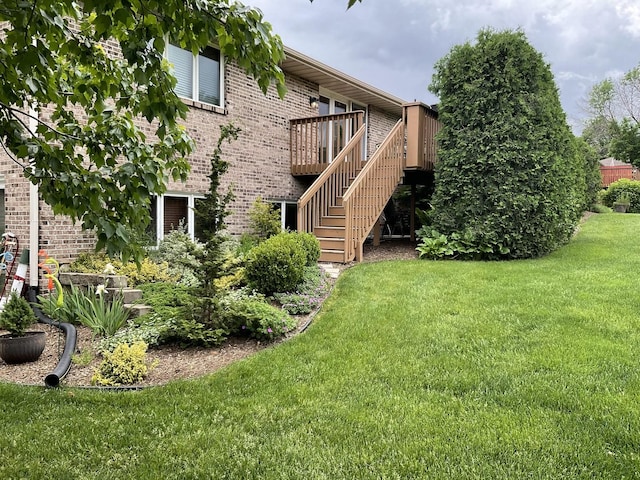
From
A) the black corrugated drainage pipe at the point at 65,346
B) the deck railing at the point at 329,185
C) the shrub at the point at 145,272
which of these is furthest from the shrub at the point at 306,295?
the black corrugated drainage pipe at the point at 65,346

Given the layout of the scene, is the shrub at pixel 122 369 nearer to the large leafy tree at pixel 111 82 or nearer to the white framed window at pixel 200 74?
the large leafy tree at pixel 111 82

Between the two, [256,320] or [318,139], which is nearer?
[256,320]

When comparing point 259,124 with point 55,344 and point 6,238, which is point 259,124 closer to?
point 6,238

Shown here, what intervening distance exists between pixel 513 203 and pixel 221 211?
590 centimetres

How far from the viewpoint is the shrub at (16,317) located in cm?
466

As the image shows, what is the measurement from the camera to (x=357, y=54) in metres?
21.4

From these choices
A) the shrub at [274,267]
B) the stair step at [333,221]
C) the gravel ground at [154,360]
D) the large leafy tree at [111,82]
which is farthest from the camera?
the stair step at [333,221]

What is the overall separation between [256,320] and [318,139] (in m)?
6.69

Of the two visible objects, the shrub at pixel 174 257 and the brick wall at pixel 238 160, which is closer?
the brick wall at pixel 238 160

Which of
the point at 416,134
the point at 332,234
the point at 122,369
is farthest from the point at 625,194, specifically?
the point at 122,369

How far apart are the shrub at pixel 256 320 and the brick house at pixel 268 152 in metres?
2.87

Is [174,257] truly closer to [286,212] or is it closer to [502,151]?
[286,212]

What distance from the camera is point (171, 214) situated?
333 inches

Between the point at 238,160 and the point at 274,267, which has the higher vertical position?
the point at 238,160
